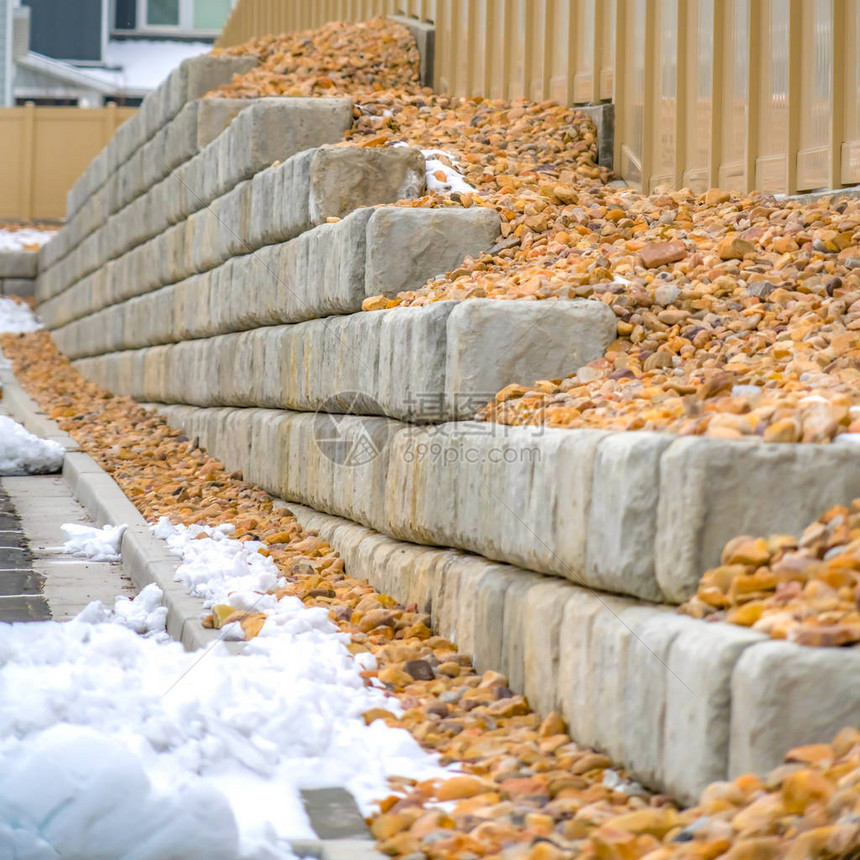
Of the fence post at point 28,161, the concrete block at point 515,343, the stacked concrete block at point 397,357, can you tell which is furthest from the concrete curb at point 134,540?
the fence post at point 28,161

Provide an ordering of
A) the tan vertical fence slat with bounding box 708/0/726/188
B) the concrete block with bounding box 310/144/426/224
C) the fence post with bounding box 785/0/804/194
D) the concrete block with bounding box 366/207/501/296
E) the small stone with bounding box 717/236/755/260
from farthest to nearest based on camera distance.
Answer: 1. the concrete block with bounding box 310/144/426/224
2. the tan vertical fence slat with bounding box 708/0/726/188
3. the concrete block with bounding box 366/207/501/296
4. the fence post with bounding box 785/0/804/194
5. the small stone with bounding box 717/236/755/260

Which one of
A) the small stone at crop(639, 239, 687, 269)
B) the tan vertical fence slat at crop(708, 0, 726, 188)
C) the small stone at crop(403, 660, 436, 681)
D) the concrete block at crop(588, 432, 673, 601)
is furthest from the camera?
the tan vertical fence slat at crop(708, 0, 726, 188)

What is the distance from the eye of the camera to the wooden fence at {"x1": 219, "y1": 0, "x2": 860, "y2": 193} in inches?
177

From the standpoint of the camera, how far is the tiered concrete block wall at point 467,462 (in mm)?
2531

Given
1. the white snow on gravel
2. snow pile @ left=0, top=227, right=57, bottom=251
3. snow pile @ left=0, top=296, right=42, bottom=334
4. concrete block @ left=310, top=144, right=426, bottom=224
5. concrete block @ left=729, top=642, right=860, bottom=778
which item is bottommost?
the white snow on gravel

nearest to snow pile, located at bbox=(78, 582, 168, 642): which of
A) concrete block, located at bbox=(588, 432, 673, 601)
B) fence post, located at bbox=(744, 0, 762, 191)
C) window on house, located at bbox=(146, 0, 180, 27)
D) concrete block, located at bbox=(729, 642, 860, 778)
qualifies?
concrete block, located at bbox=(588, 432, 673, 601)

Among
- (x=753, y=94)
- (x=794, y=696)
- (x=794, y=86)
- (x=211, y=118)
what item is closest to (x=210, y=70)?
(x=211, y=118)

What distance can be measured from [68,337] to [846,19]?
39.0ft

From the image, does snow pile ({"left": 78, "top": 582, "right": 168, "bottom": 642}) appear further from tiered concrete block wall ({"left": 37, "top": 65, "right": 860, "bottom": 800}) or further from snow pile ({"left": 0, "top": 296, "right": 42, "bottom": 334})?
snow pile ({"left": 0, "top": 296, "right": 42, "bottom": 334})

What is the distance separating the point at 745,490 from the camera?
2615mm

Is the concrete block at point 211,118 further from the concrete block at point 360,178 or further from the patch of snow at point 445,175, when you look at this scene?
the concrete block at point 360,178

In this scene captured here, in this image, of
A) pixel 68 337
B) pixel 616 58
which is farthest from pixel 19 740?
pixel 68 337

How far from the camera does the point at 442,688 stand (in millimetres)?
3404

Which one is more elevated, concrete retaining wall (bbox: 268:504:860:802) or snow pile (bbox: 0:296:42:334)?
snow pile (bbox: 0:296:42:334)
